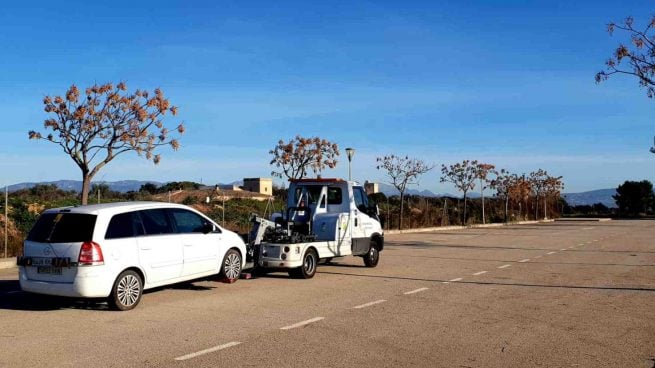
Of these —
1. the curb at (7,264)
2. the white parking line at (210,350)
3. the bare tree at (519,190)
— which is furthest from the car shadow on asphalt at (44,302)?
the bare tree at (519,190)

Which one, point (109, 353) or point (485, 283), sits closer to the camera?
point (109, 353)

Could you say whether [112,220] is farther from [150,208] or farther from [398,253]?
[398,253]

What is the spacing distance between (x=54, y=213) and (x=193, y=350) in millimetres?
4241

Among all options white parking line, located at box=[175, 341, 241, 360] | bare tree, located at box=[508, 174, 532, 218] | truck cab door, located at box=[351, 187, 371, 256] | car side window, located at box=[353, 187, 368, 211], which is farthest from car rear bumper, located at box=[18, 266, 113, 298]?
bare tree, located at box=[508, 174, 532, 218]

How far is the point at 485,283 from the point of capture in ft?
46.7

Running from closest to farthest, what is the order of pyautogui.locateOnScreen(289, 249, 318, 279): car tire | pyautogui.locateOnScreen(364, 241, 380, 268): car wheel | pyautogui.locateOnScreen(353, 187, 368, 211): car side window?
pyautogui.locateOnScreen(289, 249, 318, 279): car tire, pyautogui.locateOnScreen(353, 187, 368, 211): car side window, pyautogui.locateOnScreen(364, 241, 380, 268): car wheel

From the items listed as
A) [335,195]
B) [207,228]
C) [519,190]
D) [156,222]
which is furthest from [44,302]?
[519,190]

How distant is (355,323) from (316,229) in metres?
6.57

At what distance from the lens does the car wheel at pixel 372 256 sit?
1712 cm

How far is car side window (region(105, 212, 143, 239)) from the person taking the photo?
1051cm

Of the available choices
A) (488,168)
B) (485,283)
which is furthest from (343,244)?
(488,168)

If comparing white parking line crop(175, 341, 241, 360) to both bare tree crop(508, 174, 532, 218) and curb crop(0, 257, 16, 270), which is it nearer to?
curb crop(0, 257, 16, 270)

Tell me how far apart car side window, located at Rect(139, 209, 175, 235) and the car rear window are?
1.02 meters

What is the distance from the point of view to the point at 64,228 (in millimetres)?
10430
